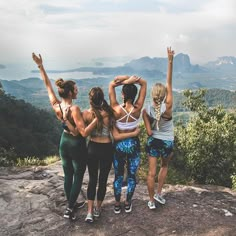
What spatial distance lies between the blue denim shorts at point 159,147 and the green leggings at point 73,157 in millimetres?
1214

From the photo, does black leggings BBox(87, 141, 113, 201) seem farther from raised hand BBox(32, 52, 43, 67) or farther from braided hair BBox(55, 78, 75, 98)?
raised hand BBox(32, 52, 43, 67)

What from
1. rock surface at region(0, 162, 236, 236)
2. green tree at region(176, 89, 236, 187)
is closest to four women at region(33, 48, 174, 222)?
rock surface at region(0, 162, 236, 236)

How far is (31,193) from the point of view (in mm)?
8594

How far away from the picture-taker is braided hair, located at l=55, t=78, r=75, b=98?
601cm

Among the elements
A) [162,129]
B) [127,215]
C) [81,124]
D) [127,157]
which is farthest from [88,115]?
[127,215]

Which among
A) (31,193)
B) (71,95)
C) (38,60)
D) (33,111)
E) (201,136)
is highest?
(38,60)

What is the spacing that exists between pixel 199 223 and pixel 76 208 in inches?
94.1

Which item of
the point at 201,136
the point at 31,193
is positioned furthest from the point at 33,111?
the point at 31,193

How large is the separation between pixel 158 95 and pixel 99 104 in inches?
40.4

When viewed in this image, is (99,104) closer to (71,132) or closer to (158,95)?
(71,132)

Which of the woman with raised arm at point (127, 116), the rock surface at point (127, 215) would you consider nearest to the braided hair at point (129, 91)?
the woman with raised arm at point (127, 116)

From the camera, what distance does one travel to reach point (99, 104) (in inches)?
234

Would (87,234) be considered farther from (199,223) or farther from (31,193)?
(31,193)

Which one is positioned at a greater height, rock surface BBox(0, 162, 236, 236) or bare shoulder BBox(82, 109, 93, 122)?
bare shoulder BBox(82, 109, 93, 122)
